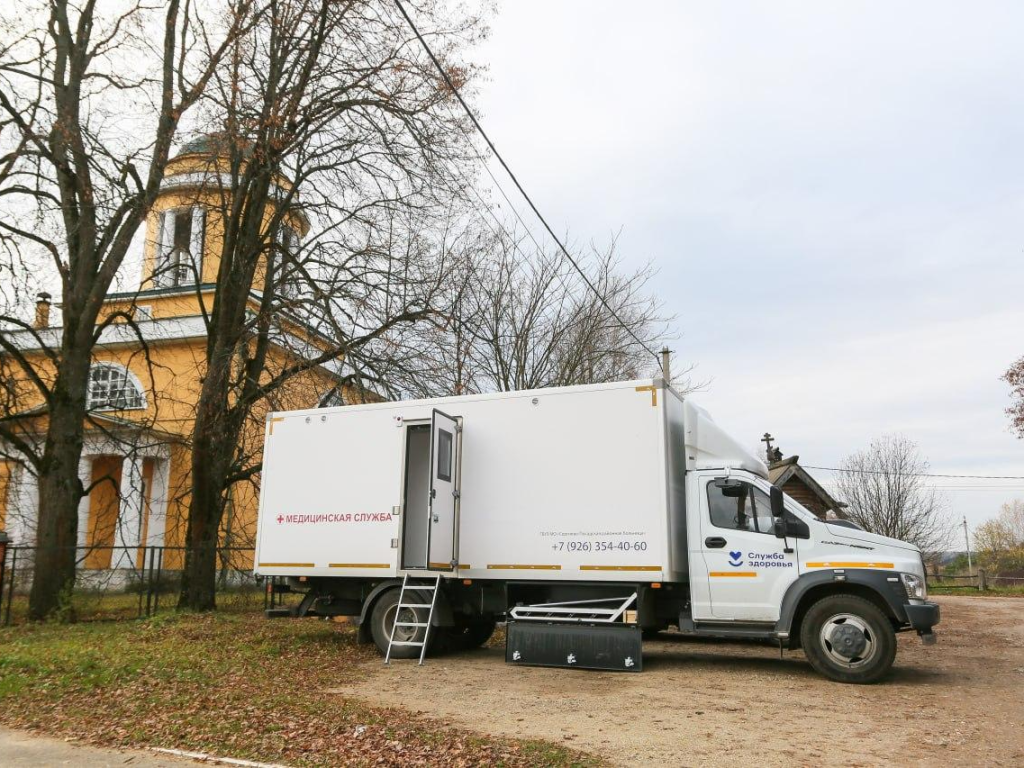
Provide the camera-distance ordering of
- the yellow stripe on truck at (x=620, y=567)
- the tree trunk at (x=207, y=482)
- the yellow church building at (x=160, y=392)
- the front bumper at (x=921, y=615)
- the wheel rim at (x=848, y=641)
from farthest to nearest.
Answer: the yellow church building at (x=160, y=392) < the tree trunk at (x=207, y=482) < the yellow stripe on truck at (x=620, y=567) < the wheel rim at (x=848, y=641) < the front bumper at (x=921, y=615)

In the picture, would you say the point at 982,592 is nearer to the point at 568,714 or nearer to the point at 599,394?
the point at 599,394

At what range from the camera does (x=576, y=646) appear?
10.6 m

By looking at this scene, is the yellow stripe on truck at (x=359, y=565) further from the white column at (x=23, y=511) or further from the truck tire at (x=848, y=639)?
the white column at (x=23, y=511)

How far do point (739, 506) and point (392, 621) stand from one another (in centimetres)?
500

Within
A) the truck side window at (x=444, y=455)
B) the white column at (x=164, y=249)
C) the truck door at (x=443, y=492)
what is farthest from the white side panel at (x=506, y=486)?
the white column at (x=164, y=249)

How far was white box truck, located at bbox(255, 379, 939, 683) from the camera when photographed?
10.0 meters

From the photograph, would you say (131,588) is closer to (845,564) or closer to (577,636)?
(577,636)

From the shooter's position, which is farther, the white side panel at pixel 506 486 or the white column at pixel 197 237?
the white column at pixel 197 237

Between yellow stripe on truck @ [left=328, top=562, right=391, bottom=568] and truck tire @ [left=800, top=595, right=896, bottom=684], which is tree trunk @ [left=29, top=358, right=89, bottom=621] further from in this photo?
truck tire @ [left=800, top=595, right=896, bottom=684]

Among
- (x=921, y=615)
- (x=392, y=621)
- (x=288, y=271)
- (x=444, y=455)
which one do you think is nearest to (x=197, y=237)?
(x=288, y=271)

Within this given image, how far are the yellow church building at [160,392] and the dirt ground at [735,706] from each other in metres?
8.02

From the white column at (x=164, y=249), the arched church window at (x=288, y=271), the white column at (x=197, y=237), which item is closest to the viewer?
A: the arched church window at (x=288, y=271)

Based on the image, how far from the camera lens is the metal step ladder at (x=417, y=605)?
437 inches

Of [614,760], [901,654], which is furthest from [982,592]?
[614,760]
